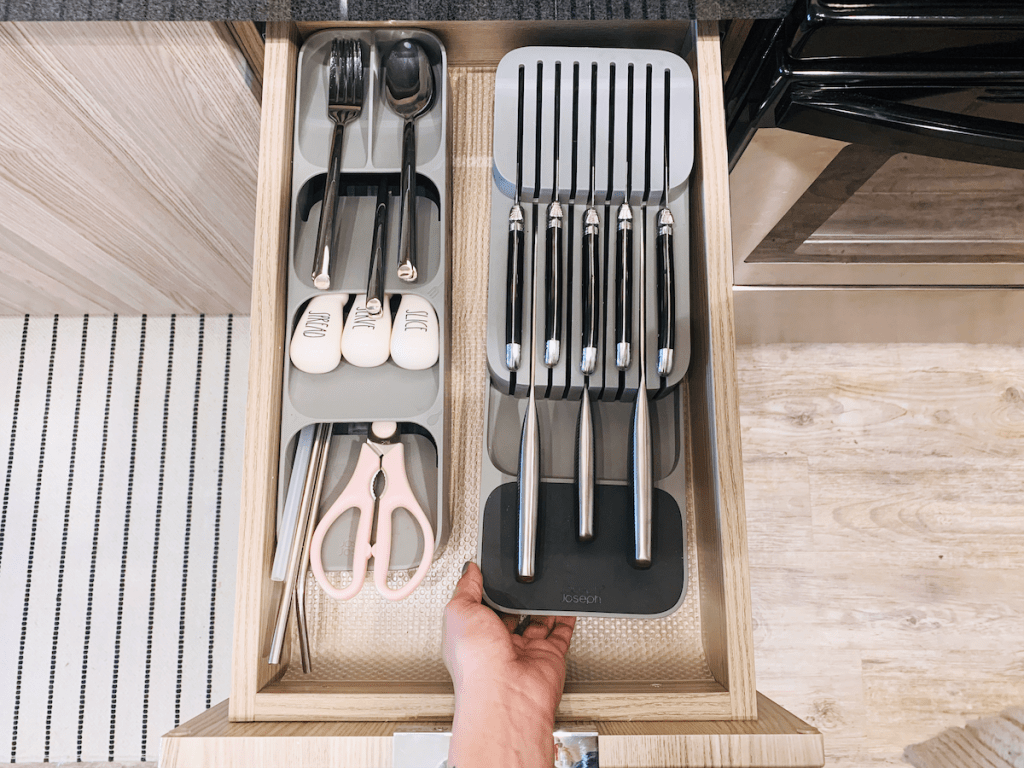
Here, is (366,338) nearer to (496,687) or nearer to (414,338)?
(414,338)

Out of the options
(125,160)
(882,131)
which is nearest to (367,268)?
(125,160)

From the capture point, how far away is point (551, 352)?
1.73ft

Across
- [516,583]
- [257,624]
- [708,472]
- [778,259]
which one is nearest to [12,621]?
[257,624]

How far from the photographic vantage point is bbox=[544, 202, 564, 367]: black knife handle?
20.8 inches

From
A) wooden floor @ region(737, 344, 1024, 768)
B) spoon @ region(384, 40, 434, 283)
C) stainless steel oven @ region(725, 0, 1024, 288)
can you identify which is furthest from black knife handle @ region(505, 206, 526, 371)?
wooden floor @ region(737, 344, 1024, 768)

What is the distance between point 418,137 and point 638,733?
0.53 meters

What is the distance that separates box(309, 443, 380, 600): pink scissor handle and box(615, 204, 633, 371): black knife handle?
9.0 inches

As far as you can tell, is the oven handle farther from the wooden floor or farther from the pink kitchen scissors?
the wooden floor

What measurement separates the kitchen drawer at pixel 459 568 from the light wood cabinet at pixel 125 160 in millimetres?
104

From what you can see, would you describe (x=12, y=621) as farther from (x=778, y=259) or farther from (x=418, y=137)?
(x=778, y=259)

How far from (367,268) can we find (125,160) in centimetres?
34

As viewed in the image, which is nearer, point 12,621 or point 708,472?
point 708,472

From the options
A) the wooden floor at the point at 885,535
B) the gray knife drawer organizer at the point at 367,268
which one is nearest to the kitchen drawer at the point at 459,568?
the gray knife drawer organizer at the point at 367,268

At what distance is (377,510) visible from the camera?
0.56m
